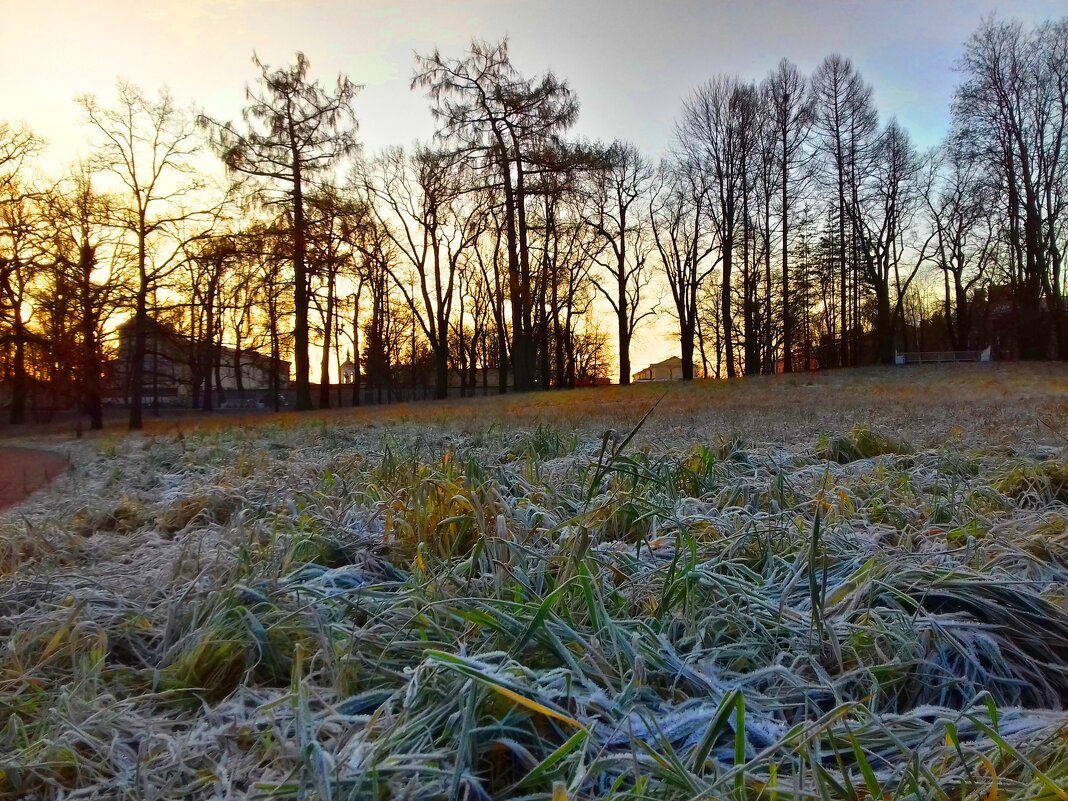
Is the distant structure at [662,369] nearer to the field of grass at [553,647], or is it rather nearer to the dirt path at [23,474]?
the dirt path at [23,474]

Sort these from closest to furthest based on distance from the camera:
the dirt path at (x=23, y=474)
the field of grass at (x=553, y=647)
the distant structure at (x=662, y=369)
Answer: the field of grass at (x=553, y=647)
the dirt path at (x=23, y=474)
the distant structure at (x=662, y=369)

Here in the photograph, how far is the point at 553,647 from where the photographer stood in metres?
1.11

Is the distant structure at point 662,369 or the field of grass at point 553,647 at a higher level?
the distant structure at point 662,369

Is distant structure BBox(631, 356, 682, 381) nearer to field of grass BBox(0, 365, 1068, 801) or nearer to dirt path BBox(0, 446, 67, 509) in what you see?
dirt path BBox(0, 446, 67, 509)

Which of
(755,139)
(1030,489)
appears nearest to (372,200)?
(755,139)

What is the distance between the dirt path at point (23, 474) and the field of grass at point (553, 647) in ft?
4.96

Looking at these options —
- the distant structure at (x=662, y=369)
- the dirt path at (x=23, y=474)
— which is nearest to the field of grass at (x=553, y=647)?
the dirt path at (x=23, y=474)

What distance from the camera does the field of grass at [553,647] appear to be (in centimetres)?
85

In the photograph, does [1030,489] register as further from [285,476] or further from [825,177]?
[825,177]

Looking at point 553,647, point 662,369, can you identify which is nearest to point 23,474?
point 553,647

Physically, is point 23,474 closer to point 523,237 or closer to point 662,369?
point 523,237

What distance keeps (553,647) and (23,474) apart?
483 centimetres

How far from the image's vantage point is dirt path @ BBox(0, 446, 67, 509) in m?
3.41

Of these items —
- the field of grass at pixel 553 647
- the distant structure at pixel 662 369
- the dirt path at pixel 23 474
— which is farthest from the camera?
the distant structure at pixel 662 369
